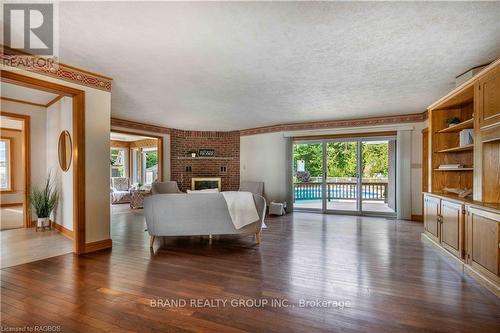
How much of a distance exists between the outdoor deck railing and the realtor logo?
5.85 metres

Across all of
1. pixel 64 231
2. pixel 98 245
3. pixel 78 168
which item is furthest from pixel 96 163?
pixel 64 231

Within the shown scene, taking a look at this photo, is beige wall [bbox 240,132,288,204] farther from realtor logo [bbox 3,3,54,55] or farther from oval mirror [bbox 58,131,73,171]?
realtor logo [bbox 3,3,54,55]

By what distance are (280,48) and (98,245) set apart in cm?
345

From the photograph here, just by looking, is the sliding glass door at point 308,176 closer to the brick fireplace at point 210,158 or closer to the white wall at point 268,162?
the white wall at point 268,162

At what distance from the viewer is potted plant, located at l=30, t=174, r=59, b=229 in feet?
14.6

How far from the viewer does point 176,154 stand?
7.54 metres

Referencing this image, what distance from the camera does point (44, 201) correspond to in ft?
14.8

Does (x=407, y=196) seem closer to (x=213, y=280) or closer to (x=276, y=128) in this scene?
(x=276, y=128)

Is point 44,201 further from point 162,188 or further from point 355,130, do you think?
point 355,130

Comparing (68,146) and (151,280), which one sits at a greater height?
(68,146)

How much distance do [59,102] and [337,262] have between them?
529 cm

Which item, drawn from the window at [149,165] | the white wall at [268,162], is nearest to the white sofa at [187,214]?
the white wall at [268,162]

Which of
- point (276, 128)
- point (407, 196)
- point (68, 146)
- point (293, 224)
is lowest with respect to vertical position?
point (293, 224)

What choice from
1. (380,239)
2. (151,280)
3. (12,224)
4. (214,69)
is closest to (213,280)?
(151,280)
